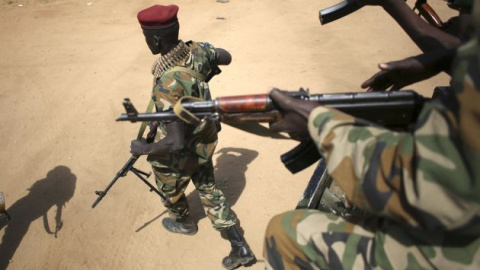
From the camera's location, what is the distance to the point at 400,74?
87.5 inches

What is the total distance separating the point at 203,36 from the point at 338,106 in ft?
22.0

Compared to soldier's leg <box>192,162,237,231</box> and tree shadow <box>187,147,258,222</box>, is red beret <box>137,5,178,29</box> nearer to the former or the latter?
soldier's leg <box>192,162,237,231</box>

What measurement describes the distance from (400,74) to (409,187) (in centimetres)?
129

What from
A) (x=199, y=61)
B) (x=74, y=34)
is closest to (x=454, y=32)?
(x=199, y=61)

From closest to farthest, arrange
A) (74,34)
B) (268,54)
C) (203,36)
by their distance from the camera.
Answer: (268,54) → (203,36) → (74,34)

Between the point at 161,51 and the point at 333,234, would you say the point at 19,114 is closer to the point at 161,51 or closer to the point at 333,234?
the point at 161,51

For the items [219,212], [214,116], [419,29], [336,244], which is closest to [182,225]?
[219,212]

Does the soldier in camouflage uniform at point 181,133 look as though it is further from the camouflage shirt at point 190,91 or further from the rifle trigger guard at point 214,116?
the rifle trigger guard at point 214,116

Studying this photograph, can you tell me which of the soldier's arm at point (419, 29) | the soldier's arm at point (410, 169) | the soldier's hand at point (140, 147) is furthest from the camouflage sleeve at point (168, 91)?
the soldier's arm at point (419, 29)

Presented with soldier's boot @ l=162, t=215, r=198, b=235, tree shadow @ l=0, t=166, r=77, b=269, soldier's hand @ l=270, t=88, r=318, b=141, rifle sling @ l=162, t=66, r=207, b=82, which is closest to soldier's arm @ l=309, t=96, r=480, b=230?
soldier's hand @ l=270, t=88, r=318, b=141

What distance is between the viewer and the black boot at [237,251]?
3.27 m

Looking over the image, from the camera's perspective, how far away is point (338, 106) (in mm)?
1686

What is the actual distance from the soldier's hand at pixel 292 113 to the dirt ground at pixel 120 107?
0.37 ft

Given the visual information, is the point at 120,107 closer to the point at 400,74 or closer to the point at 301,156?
the point at 301,156
